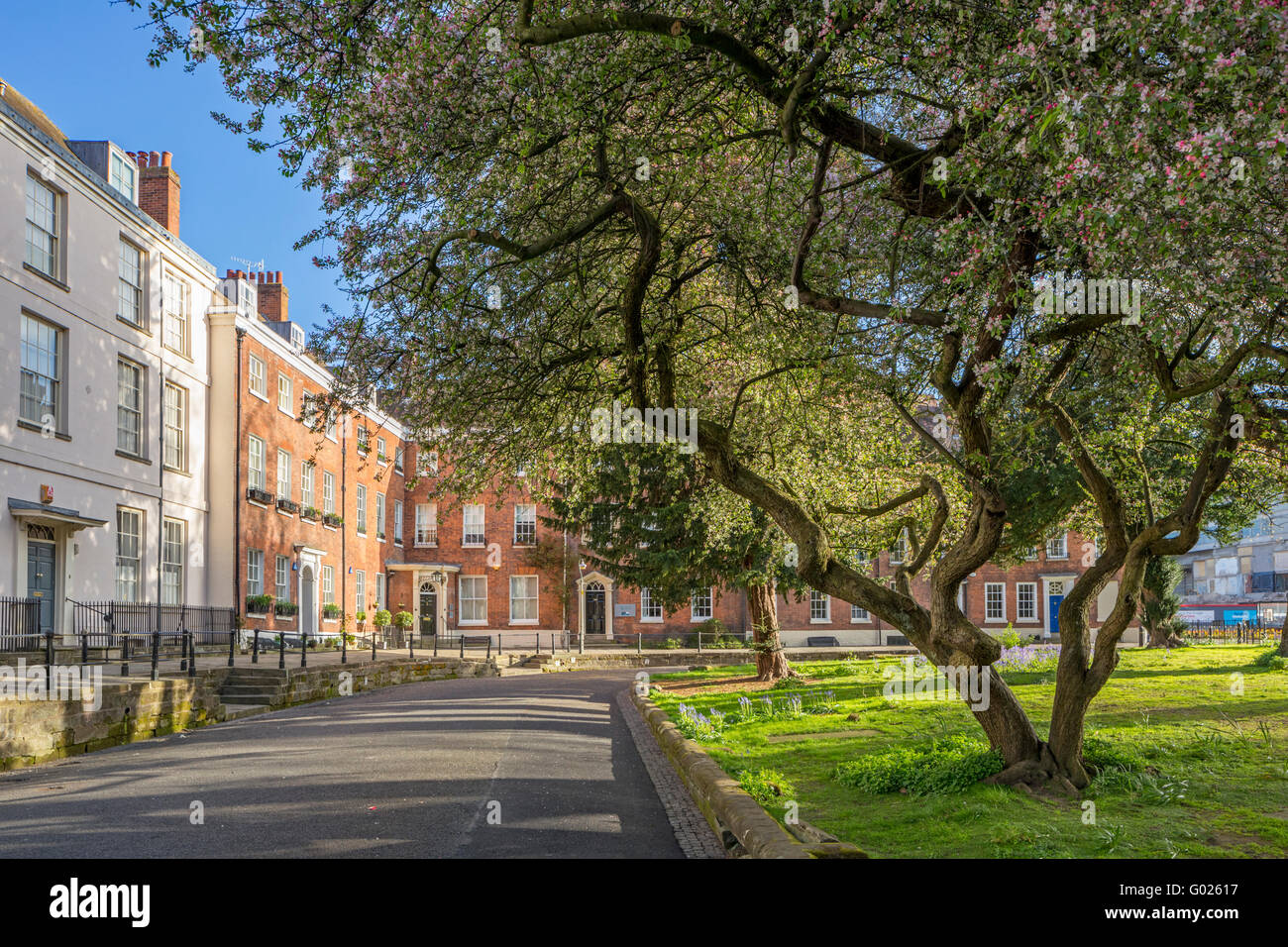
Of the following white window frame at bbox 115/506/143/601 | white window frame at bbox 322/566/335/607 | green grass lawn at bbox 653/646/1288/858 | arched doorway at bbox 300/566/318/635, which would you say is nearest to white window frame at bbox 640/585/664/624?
white window frame at bbox 322/566/335/607

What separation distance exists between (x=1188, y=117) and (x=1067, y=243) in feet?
6.10

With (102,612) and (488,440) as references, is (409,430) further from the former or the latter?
(102,612)

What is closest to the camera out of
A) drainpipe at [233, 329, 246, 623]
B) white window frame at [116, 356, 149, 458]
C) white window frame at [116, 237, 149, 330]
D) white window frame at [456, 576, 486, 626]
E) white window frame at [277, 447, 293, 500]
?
white window frame at [116, 237, 149, 330]

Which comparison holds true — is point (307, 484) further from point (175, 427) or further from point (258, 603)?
point (175, 427)

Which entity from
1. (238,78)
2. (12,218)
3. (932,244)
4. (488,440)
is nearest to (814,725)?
(488,440)

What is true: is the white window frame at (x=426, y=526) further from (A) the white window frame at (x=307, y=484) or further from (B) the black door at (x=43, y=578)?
(B) the black door at (x=43, y=578)

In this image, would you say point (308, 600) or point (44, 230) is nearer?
point (44, 230)

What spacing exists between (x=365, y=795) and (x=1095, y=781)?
632cm

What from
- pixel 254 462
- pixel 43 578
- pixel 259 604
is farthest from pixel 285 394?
pixel 43 578

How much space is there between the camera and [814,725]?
47.6 feet

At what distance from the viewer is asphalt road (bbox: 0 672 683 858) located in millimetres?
7102

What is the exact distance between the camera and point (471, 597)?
4975cm

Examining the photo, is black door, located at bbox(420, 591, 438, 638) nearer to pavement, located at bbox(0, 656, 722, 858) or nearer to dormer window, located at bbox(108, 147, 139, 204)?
dormer window, located at bbox(108, 147, 139, 204)

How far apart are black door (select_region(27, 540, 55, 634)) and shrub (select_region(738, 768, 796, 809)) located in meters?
16.7
